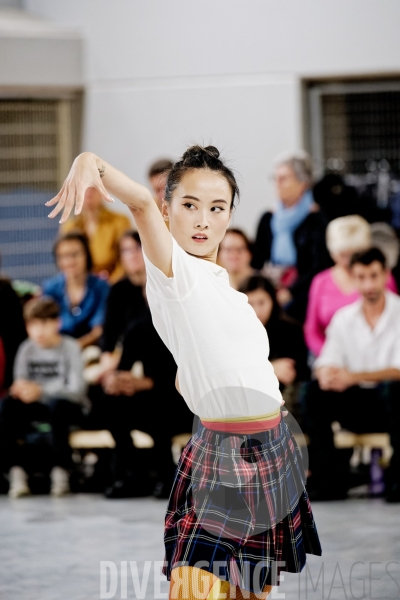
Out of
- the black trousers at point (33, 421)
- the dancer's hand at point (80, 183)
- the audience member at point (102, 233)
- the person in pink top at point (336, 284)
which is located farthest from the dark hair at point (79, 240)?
the dancer's hand at point (80, 183)

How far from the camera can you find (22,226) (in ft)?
27.9

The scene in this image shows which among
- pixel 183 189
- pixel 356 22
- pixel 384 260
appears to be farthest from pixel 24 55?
pixel 183 189

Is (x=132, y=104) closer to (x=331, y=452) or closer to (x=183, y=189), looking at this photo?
(x=331, y=452)

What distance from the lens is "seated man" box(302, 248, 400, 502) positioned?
5.08 meters

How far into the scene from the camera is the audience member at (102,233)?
6.71m

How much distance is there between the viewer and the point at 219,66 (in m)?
8.09

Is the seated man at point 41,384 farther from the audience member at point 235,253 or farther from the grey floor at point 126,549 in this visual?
the audience member at point 235,253

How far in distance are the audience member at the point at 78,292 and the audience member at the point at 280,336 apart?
45.1 inches

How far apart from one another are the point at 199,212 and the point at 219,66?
19.7 feet

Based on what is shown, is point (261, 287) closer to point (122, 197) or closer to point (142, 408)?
point (142, 408)

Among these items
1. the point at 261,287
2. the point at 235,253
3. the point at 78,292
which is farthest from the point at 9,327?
the point at 261,287

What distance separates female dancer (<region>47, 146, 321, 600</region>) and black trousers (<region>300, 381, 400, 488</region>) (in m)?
2.71

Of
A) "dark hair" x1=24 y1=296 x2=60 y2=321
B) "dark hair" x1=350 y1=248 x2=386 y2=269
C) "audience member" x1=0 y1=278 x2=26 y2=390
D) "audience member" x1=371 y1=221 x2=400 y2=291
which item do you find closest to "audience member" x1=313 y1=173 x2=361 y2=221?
"audience member" x1=371 y1=221 x2=400 y2=291

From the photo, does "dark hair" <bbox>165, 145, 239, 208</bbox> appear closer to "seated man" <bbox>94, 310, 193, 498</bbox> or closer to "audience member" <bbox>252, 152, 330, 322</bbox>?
"seated man" <bbox>94, 310, 193, 498</bbox>
